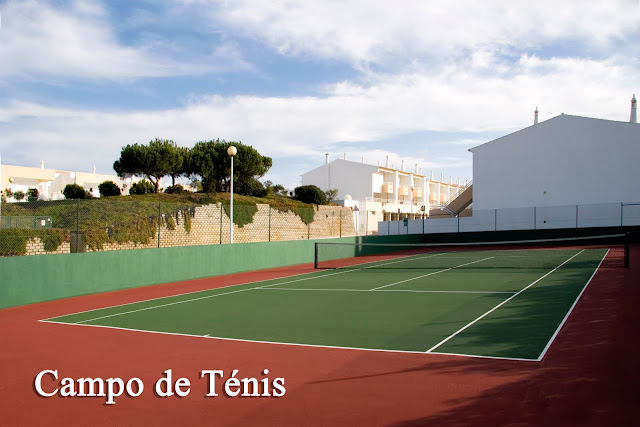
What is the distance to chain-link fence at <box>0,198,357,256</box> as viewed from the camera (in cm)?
1803

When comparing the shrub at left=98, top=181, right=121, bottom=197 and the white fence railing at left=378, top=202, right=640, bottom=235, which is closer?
the white fence railing at left=378, top=202, right=640, bottom=235

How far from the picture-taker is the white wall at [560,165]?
40875 mm

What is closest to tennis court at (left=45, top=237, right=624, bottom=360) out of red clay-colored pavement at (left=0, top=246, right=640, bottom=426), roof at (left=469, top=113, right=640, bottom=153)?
red clay-colored pavement at (left=0, top=246, right=640, bottom=426)

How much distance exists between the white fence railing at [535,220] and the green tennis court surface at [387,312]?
889 inches

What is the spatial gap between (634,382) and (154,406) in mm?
5481

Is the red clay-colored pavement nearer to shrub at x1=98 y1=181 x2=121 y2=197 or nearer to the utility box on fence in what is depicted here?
the utility box on fence

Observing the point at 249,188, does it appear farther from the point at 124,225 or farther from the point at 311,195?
the point at 124,225

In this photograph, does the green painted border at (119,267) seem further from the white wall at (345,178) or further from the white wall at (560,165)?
the white wall at (345,178)

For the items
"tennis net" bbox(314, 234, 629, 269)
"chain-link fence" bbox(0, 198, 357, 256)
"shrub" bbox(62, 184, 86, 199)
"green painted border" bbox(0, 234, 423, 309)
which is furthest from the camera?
"shrub" bbox(62, 184, 86, 199)

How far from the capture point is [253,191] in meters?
53.6

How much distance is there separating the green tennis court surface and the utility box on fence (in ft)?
13.5

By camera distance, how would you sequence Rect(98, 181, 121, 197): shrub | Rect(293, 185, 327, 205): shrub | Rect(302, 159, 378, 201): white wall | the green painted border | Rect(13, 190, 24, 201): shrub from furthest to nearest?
1. Rect(302, 159, 378, 201): white wall
2. Rect(293, 185, 327, 205): shrub
3. Rect(13, 190, 24, 201): shrub
4. Rect(98, 181, 121, 197): shrub
5. the green painted border

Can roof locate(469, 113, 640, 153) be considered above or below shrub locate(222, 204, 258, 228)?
above

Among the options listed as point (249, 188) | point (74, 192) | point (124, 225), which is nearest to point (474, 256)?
point (124, 225)
